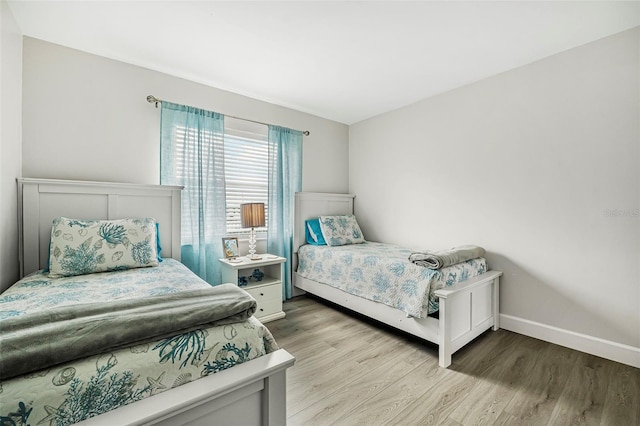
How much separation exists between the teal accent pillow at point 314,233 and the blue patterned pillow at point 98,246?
1.82 metres

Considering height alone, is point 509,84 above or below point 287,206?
above

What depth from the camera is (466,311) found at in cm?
227

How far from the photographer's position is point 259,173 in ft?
10.8

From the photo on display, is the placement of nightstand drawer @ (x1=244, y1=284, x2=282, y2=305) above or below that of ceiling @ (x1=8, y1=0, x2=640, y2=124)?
below

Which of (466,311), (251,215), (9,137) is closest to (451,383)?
(466,311)

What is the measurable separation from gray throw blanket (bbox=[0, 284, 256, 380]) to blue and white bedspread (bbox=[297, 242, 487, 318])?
1.48 meters

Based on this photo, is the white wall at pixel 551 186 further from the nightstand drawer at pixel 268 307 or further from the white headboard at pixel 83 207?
the white headboard at pixel 83 207

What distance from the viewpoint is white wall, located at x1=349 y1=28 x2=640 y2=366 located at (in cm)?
207

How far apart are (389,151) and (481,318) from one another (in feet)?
7.27

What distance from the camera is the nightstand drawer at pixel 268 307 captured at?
9.04 ft

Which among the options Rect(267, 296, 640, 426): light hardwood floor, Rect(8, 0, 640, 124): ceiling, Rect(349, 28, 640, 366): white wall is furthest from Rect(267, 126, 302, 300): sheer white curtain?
Rect(349, 28, 640, 366): white wall

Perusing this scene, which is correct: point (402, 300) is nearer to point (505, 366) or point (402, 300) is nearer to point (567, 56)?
point (505, 366)

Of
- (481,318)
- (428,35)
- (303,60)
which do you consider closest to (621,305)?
(481,318)

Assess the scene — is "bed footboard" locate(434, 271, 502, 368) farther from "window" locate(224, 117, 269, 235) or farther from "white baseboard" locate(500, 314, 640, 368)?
"window" locate(224, 117, 269, 235)
